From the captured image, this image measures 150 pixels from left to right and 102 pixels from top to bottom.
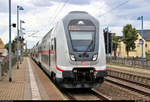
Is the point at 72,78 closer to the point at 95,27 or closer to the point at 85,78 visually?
the point at 85,78

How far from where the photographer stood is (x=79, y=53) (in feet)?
35.2

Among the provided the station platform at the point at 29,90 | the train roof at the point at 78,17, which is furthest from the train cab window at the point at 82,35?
the station platform at the point at 29,90

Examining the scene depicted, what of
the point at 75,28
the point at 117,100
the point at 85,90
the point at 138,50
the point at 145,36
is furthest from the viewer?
the point at 145,36

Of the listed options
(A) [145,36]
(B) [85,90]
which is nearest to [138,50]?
(A) [145,36]

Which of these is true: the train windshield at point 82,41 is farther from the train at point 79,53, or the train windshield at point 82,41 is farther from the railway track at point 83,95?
the railway track at point 83,95

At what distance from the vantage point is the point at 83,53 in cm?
1077

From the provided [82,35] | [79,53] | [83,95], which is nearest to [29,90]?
[83,95]

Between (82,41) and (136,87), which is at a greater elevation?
(82,41)

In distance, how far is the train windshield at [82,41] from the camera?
35.8ft

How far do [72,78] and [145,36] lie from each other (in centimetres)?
7663

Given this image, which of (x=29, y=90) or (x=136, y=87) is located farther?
(x=136, y=87)

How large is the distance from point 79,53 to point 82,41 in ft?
2.01

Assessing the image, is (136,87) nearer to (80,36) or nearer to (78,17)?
(80,36)

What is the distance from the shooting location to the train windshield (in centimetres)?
1091
